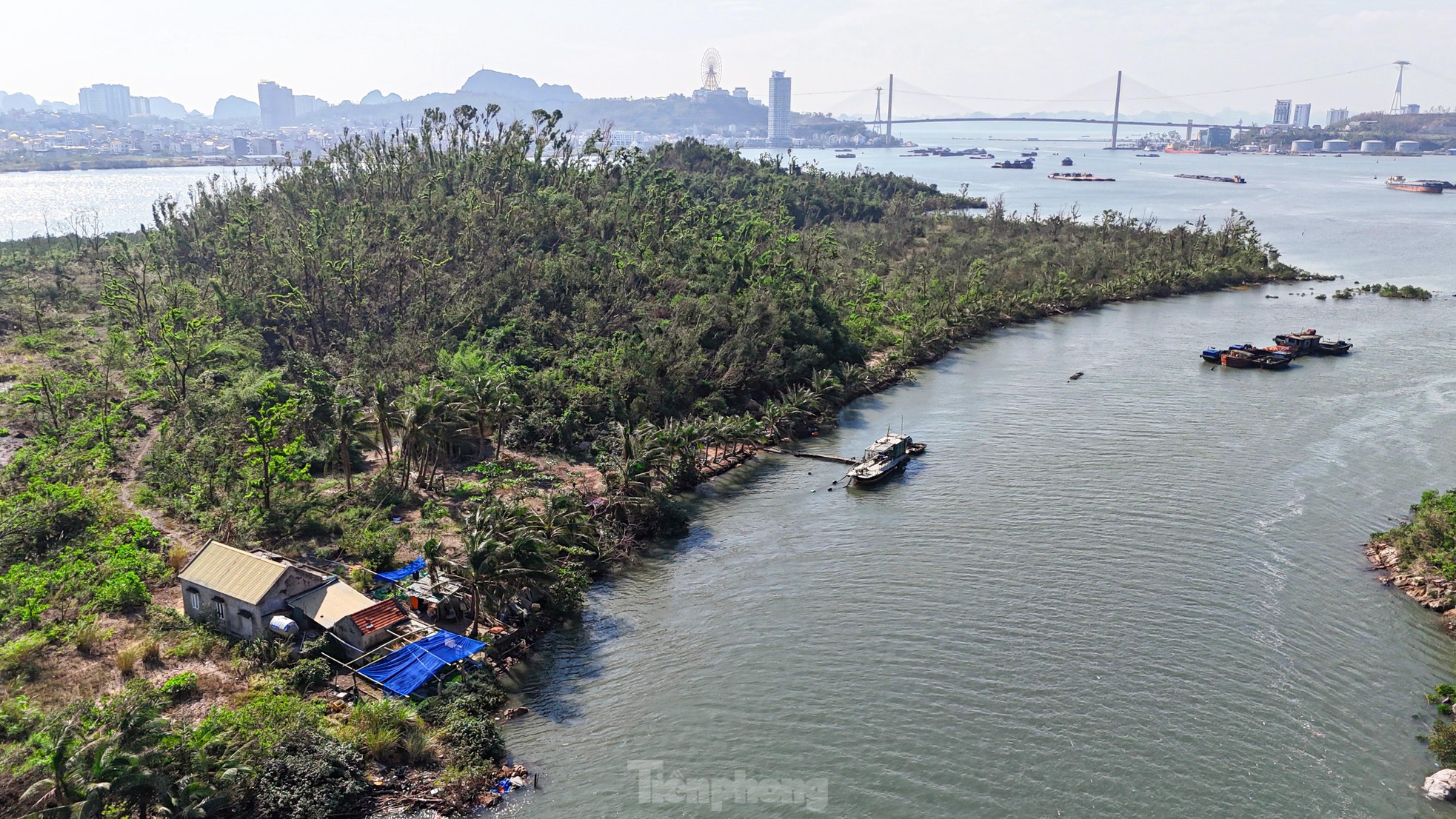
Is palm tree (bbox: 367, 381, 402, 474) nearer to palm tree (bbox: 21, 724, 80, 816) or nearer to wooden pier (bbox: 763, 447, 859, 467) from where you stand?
wooden pier (bbox: 763, 447, 859, 467)

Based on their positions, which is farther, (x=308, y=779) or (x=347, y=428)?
(x=347, y=428)

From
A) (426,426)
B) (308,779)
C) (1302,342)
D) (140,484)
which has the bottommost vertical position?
(308,779)

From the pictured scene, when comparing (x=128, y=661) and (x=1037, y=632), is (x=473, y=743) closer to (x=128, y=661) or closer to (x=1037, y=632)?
(x=128, y=661)

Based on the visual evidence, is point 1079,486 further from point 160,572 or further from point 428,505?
point 160,572

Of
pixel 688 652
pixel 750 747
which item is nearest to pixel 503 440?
pixel 688 652

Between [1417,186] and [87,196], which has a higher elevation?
[1417,186]

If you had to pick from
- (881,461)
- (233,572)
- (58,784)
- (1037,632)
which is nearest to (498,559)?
(233,572)

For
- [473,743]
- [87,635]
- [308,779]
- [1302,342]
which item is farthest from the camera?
[1302,342]
